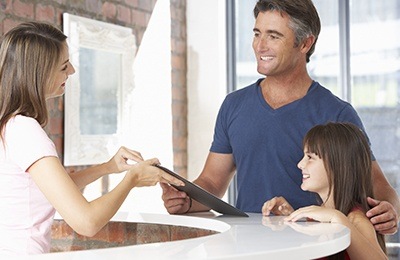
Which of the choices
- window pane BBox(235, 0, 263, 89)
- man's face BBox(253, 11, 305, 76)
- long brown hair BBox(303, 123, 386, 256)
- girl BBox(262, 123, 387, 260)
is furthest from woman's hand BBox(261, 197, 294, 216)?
window pane BBox(235, 0, 263, 89)

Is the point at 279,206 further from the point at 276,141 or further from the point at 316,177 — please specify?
the point at 276,141

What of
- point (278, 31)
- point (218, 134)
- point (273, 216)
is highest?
point (278, 31)

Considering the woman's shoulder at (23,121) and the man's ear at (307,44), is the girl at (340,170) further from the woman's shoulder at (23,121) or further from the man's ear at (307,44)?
the woman's shoulder at (23,121)

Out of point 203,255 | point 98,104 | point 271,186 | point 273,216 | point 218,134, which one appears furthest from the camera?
point 98,104

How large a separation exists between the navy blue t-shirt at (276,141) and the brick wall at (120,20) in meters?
1.51

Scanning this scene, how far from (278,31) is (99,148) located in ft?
6.24

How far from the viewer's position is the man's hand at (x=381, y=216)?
205 cm

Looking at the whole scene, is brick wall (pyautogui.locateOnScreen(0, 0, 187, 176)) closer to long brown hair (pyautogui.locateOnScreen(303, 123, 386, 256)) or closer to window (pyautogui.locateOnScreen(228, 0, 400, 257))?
window (pyautogui.locateOnScreen(228, 0, 400, 257))

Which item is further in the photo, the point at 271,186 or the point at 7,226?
the point at 271,186

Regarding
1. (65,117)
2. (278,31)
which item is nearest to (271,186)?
(278,31)

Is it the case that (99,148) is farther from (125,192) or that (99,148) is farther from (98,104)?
(125,192)

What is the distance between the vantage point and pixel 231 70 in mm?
5348

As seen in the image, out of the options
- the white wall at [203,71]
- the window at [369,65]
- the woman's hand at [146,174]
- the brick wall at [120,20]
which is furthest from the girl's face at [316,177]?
the white wall at [203,71]

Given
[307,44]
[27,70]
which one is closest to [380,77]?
[307,44]
